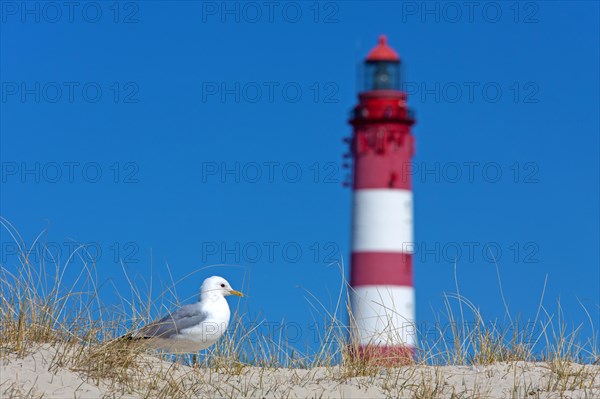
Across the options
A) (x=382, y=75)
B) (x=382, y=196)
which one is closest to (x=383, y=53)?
(x=382, y=75)

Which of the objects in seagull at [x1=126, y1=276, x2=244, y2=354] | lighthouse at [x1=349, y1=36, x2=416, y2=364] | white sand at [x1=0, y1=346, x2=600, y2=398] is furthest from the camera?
lighthouse at [x1=349, y1=36, x2=416, y2=364]

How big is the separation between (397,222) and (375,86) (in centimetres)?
375

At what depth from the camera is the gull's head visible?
7.86 m

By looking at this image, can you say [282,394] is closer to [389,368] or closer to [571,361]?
[389,368]

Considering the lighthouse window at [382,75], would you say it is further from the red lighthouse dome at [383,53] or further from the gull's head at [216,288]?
the gull's head at [216,288]

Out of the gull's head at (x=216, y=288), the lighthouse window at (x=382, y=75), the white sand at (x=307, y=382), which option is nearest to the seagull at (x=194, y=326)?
the gull's head at (x=216, y=288)

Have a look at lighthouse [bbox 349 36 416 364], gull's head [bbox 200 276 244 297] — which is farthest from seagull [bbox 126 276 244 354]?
lighthouse [bbox 349 36 416 364]

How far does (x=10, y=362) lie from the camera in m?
6.25

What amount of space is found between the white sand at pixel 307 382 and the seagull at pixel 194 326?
0.94 ft

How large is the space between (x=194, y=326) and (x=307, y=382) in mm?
1216

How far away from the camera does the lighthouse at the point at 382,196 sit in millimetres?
21844

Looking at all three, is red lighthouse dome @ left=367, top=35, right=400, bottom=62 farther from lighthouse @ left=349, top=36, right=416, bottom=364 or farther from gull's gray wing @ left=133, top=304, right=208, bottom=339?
gull's gray wing @ left=133, top=304, right=208, bottom=339

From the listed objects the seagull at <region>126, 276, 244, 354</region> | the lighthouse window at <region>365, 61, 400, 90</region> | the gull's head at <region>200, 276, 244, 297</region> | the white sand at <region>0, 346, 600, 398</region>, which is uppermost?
the lighthouse window at <region>365, 61, 400, 90</region>

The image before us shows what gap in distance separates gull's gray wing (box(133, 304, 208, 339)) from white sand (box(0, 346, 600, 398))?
0.21m
